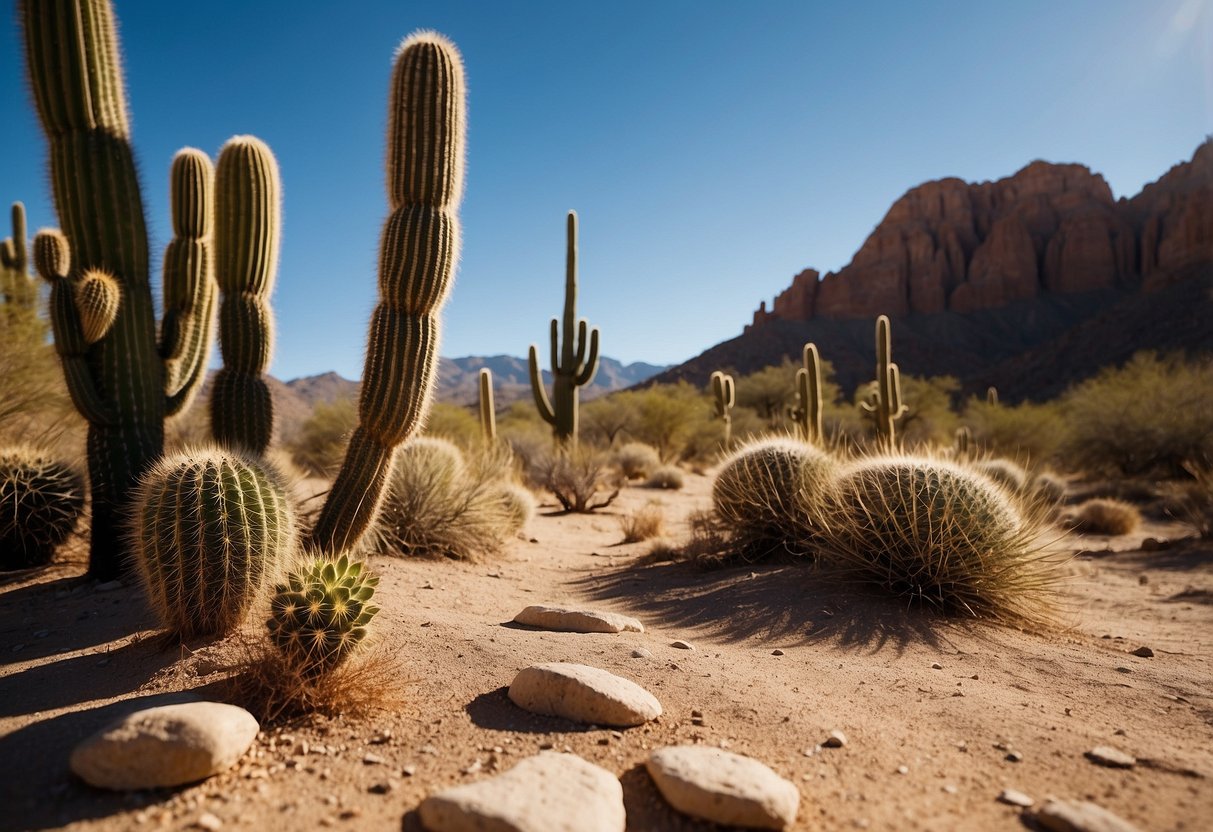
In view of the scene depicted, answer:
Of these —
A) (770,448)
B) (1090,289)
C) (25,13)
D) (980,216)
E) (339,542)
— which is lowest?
(339,542)

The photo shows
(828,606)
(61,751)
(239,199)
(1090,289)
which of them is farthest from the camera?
(1090,289)

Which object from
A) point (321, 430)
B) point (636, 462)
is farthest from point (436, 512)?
point (321, 430)

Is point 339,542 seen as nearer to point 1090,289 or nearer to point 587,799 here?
point 587,799

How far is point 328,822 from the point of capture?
7.70 ft

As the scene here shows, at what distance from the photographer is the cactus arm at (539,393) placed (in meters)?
16.0

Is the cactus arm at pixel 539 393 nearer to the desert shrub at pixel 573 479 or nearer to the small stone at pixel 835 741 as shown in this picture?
the desert shrub at pixel 573 479

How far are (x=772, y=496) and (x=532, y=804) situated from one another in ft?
18.2

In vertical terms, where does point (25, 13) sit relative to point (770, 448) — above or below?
above

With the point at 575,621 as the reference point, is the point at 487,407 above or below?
above

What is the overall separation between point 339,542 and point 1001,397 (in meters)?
52.4

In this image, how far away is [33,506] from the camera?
20.6 ft

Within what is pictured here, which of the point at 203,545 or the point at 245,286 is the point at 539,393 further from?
the point at 203,545

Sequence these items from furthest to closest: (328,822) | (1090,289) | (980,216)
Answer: (980,216), (1090,289), (328,822)

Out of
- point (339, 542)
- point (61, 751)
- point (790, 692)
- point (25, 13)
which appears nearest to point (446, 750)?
point (61, 751)
